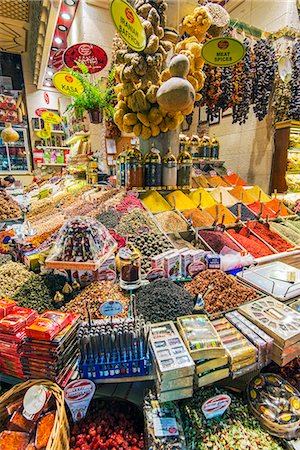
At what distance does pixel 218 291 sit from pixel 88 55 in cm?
386

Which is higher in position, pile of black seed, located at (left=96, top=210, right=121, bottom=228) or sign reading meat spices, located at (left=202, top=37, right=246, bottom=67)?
sign reading meat spices, located at (left=202, top=37, right=246, bottom=67)

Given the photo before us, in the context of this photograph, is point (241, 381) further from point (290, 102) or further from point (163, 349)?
point (290, 102)

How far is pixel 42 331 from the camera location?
103cm

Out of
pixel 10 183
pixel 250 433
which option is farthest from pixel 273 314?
pixel 10 183

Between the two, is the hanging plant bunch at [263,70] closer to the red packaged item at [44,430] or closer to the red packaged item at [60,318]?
the red packaged item at [60,318]

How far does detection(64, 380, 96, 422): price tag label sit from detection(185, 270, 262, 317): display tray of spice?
0.73 meters

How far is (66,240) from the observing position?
1.56 m

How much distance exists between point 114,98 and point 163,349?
11.9ft

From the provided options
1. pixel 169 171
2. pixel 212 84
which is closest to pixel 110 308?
pixel 169 171

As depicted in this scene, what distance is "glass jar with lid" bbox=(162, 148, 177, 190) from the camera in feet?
9.32

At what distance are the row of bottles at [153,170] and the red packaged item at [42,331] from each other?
6.48 ft

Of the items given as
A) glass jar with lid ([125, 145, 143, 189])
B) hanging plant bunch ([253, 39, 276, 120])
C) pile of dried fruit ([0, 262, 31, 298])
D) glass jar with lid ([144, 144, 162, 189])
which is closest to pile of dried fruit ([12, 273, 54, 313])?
pile of dried fruit ([0, 262, 31, 298])

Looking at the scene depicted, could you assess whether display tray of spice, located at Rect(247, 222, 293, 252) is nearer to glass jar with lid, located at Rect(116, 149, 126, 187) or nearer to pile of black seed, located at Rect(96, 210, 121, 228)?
pile of black seed, located at Rect(96, 210, 121, 228)

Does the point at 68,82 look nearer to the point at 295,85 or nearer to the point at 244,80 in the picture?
the point at 244,80
